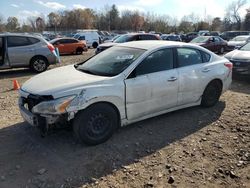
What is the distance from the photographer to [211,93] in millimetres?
6398

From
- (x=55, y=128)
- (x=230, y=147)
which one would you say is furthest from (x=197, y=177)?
(x=55, y=128)

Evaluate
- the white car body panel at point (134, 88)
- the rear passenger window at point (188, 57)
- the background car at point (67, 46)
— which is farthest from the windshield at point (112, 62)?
the background car at point (67, 46)

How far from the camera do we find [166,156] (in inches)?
171

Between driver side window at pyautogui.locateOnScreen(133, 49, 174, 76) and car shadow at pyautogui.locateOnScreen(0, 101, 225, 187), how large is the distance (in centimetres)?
106

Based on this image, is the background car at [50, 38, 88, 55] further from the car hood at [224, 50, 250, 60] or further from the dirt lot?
the dirt lot

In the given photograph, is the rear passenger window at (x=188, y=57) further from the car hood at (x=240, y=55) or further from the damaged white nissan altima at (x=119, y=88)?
the car hood at (x=240, y=55)

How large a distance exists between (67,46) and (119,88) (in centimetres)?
1912

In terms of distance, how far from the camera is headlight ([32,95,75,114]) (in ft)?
13.6

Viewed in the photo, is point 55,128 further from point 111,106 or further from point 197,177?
point 197,177

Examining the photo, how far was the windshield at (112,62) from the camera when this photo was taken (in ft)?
16.3

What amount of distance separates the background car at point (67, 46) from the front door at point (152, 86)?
59.5ft

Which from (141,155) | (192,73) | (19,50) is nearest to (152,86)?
(192,73)

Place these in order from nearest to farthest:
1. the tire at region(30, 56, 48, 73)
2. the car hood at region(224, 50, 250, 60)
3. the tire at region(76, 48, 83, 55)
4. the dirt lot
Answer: the dirt lot < the car hood at region(224, 50, 250, 60) < the tire at region(30, 56, 48, 73) < the tire at region(76, 48, 83, 55)

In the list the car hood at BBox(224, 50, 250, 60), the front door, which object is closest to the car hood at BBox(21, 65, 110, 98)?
the front door
